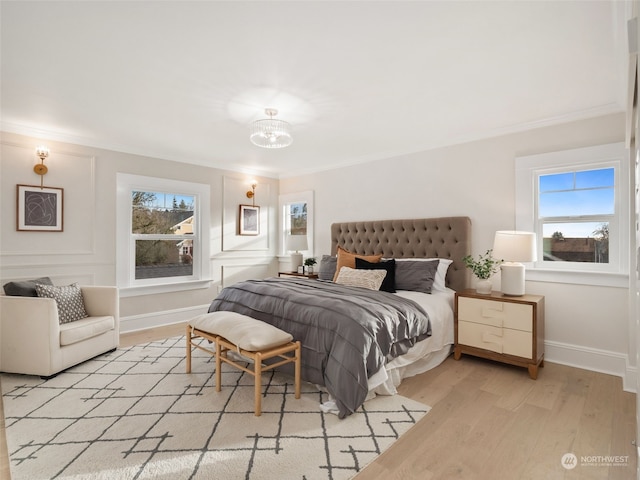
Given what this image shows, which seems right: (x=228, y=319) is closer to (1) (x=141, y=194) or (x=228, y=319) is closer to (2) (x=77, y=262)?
(2) (x=77, y=262)

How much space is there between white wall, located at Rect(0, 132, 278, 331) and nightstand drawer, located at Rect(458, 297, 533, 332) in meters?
3.63

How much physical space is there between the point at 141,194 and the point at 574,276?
518cm

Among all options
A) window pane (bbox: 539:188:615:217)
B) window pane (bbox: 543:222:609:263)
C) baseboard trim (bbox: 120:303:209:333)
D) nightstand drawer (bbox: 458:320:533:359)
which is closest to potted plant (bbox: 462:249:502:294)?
nightstand drawer (bbox: 458:320:533:359)

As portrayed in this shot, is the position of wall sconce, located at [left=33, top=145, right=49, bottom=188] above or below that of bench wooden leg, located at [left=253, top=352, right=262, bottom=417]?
above

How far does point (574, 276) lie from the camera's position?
320cm

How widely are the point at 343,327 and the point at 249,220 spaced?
12.0 ft

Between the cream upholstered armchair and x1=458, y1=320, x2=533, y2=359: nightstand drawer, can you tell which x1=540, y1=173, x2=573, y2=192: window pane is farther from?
the cream upholstered armchair

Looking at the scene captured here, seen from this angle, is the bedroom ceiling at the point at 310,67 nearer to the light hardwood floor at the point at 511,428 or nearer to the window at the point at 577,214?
the window at the point at 577,214

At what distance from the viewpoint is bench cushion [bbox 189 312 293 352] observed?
2391 millimetres

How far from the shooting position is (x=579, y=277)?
317 centimetres

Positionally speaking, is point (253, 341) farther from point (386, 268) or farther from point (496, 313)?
point (496, 313)

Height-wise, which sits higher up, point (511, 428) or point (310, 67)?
point (310, 67)

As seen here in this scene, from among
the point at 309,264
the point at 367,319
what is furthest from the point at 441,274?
the point at 309,264

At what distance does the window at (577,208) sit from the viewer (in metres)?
3.02
